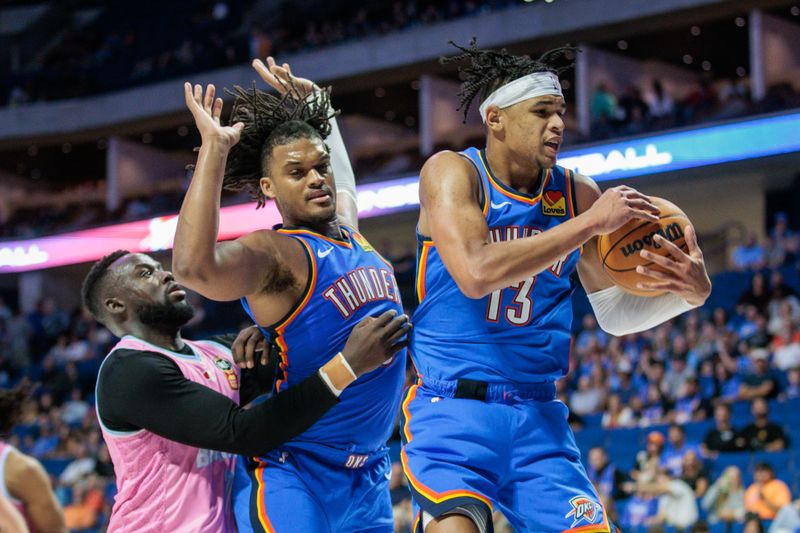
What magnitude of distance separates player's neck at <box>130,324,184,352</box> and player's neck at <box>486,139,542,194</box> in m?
1.25

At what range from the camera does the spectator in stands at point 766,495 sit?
338 inches

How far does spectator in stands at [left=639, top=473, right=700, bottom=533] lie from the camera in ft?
29.6

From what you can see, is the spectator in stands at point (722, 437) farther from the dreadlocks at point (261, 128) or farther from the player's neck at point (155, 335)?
the player's neck at point (155, 335)

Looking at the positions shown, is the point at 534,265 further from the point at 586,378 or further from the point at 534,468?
the point at 586,378

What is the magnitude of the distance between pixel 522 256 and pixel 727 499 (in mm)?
6568

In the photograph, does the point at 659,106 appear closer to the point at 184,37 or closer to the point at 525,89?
the point at 184,37

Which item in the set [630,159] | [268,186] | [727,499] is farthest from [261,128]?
[630,159]

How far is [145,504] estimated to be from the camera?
11.3ft

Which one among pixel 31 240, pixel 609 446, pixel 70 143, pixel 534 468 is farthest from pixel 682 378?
pixel 70 143

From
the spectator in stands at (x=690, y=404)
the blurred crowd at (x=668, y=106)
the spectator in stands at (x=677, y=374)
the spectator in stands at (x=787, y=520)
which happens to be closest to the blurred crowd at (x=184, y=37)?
the blurred crowd at (x=668, y=106)

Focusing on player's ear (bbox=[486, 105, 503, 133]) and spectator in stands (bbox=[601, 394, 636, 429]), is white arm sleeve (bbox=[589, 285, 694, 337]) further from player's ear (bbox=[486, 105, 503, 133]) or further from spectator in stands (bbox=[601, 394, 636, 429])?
spectator in stands (bbox=[601, 394, 636, 429])

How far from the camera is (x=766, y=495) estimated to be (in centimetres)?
866

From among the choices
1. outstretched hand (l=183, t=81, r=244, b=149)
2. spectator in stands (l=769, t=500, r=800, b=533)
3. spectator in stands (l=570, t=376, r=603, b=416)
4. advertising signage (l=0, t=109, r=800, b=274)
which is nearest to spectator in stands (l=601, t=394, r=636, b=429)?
spectator in stands (l=570, t=376, r=603, b=416)

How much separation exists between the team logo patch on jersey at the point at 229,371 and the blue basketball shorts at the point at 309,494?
0.93ft
